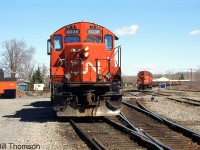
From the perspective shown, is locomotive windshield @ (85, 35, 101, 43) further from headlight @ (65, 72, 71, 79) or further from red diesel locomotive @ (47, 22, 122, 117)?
headlight @ (65, 72, 71, 79)

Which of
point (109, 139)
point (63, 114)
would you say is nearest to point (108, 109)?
point (63, 114)

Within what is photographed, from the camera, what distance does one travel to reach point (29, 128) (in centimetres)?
1223

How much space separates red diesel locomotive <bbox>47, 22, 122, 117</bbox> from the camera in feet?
43.3

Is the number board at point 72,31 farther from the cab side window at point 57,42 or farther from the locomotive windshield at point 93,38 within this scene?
the locomotive windshield at point 93,38

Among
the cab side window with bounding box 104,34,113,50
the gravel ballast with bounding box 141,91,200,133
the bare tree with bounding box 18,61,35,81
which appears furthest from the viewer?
the bare tree with bounding box 18,61,35,81

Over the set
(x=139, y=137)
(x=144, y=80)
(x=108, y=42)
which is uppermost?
(x=108, y=42)

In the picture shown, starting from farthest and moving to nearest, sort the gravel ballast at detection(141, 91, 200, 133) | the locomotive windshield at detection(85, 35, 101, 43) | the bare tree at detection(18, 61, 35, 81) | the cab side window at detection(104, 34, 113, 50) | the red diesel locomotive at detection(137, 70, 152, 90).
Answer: the bare tree at detection(18, 61, 35, 81) → the red diesel locomotive at detection(137, 70, 152, 90) → the cab side window at detection(104, 34, 113, 50) → the locomotive windshield at detection(85, 35, 101, 43) → the gravel ballast at detection(141, 91, 200, 133)

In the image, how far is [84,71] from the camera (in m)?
13.9

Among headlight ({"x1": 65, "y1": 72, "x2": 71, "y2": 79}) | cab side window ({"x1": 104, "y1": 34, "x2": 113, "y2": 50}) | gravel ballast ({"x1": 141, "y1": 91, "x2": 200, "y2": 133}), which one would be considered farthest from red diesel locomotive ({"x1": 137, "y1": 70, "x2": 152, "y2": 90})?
headlight ({"x1": 65, "y1": 72, "x2": 71, "y2": 79})

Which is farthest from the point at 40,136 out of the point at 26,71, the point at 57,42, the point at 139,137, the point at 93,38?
the point at 26,71

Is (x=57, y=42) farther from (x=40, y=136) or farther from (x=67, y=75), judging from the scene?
(x=40, y=136)

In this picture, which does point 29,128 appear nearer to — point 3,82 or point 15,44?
point 3,82

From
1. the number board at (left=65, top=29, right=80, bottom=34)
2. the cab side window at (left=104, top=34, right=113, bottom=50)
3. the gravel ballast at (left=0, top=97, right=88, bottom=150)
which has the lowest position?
the gravel ballast at (left=0, top=97, right=88, bottom=150)

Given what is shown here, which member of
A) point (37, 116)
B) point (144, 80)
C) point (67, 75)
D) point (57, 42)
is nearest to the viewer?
point (67, 75)
